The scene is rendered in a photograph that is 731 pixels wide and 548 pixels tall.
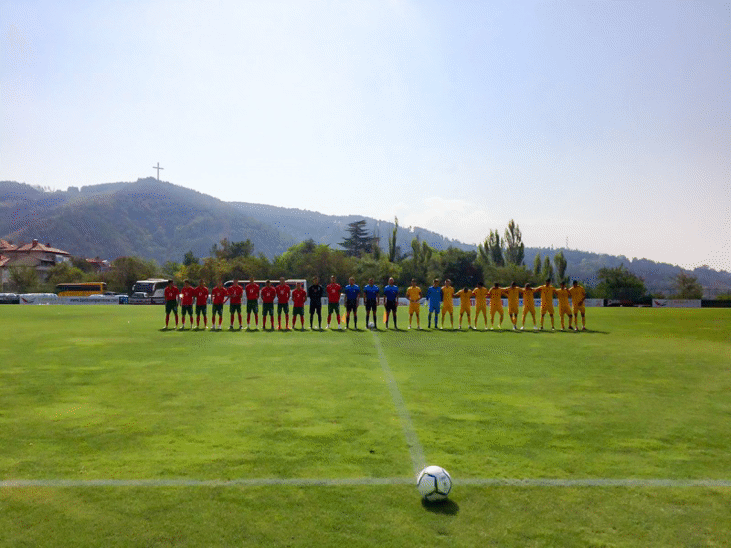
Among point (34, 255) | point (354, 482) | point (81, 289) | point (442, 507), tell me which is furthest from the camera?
point (34, 255)

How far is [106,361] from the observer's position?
12.3 meters

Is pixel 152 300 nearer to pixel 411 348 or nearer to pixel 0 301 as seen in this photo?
pixel 0 301

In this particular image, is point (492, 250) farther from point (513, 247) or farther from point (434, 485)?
point (434, 485)

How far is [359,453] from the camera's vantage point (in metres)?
5.48

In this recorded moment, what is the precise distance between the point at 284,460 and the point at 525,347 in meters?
11.5

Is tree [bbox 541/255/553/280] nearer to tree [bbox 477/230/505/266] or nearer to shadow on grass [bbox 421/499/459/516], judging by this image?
tree [bbox 477/230/505/266]

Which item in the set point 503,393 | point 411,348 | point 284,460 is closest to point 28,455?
point 284,460

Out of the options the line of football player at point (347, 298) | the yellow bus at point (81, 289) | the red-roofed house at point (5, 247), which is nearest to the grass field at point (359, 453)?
the line of football player at point (347, 298)

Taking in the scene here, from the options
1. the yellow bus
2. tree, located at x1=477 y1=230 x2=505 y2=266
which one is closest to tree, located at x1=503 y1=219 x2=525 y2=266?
tree, located at x1=477 y1=230 x2=505 y2=266

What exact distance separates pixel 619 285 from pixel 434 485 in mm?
71725

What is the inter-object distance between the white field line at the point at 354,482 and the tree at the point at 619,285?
200 ft

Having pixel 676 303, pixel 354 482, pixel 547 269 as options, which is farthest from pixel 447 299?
pixel 547 269

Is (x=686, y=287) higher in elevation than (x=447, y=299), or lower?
higher

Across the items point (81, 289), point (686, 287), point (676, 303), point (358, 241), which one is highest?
point (358, 241)
